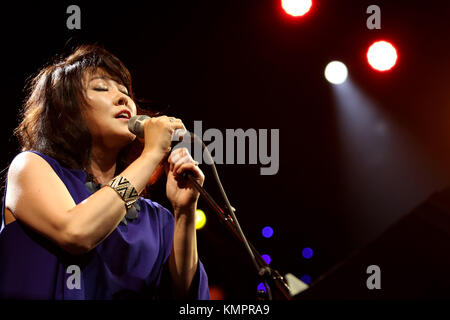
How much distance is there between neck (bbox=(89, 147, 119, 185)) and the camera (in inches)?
73.3

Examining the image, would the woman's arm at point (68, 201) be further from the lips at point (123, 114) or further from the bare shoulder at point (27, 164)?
the lips at point (123, 114)

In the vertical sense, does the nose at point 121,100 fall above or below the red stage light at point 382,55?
below

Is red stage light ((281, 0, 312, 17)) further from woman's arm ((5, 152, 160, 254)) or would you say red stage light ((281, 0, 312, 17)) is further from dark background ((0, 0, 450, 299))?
woman's arm ((5, 152, 160, 254))

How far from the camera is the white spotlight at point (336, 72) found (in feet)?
12.5

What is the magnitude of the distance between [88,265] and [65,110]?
0.66 meters

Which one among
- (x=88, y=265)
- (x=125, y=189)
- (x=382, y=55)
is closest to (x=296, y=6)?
(x=382, y=55)

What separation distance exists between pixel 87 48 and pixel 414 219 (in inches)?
65.8

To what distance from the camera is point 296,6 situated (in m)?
3.45

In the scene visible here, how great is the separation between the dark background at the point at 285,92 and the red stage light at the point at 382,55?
0.18 feet

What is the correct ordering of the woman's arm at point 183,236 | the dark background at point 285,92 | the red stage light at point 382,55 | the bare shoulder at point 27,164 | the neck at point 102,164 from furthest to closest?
the red stage light at point 382,55 < the dark background at point 285,92 < the neck at point 102,164 < the woman's arm at point 183,236 < the bare shoulder at point 27,164

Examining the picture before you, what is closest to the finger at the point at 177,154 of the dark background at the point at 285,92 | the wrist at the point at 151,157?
the wrist at the point at 151,157

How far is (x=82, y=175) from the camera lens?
1682 mm

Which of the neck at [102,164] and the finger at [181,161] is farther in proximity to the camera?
the neck at [102,164]

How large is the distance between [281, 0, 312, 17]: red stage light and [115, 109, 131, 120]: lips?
6.75 feet
